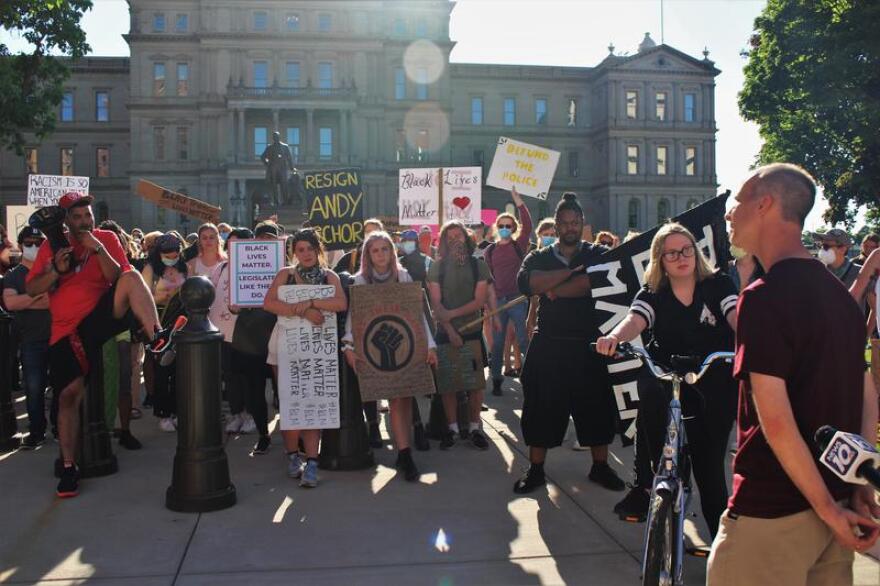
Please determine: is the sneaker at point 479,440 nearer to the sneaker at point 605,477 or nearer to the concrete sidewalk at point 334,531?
the concrete sidewalk at point 334,531

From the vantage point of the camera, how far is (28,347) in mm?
7230

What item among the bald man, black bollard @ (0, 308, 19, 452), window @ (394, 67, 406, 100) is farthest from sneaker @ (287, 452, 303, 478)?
window @ (394, 67, 406, 100)

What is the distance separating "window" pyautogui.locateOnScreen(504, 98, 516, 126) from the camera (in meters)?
71.6

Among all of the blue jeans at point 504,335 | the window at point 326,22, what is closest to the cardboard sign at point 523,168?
the blue jeans at point 504,335

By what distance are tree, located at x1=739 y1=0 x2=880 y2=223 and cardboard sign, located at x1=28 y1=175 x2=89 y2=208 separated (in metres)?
23.3

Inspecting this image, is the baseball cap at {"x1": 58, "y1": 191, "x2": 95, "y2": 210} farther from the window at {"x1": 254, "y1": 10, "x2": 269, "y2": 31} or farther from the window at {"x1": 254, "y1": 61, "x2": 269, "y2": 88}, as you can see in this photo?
the window at {"x1": 254, "y1": 10, "x2": 269, "y2": 31}

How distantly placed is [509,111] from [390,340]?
68.0 metres

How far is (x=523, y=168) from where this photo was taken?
1230 cm

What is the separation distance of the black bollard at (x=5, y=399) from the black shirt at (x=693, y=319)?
5641 millimetres

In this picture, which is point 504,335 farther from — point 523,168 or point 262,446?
point 262,446

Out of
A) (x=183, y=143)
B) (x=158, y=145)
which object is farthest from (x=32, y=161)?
(x=183, y=143)

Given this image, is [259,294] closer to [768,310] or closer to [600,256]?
[600,256]

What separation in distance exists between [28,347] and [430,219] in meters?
6.95

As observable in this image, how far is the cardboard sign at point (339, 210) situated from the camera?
9.39 meters
